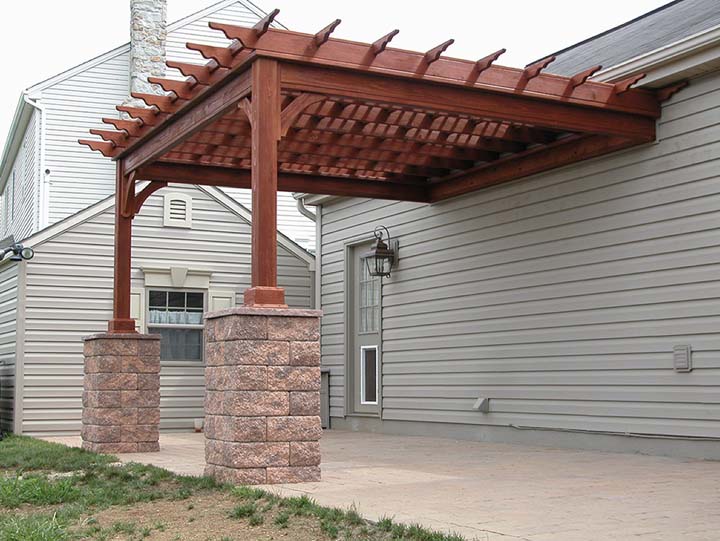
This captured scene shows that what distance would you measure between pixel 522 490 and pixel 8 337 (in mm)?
8910

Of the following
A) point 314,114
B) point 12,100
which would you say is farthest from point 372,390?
point 12,100

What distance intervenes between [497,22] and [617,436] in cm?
2099

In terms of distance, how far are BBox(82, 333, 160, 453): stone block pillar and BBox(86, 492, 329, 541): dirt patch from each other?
350 centimetres

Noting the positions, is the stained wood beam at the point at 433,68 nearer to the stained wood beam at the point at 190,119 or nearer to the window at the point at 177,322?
the stained wood beam at the point at 190,119

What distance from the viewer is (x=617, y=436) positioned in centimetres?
898

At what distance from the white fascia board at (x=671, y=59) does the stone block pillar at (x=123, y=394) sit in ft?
16.6

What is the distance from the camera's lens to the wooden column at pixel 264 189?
674 centimetres

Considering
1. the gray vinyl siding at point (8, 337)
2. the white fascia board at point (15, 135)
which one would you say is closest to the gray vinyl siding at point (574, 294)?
the gray vinyl siding at point (8, 337)

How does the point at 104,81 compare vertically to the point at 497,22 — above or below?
below

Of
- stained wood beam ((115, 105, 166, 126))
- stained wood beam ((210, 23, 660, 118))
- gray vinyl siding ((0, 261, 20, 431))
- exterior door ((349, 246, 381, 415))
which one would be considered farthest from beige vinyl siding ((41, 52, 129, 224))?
stained wood beam ((210, 23, 660, 118))

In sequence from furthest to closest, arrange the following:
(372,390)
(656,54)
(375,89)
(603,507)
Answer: (372,390) < (656,54) < (375,89) < (603,507)

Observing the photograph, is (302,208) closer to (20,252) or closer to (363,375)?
(363,375)

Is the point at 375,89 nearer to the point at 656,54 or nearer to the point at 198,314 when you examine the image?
the point at 656,54

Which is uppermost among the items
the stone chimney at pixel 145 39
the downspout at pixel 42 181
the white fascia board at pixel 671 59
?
the stone chimney at pixel 145 39
